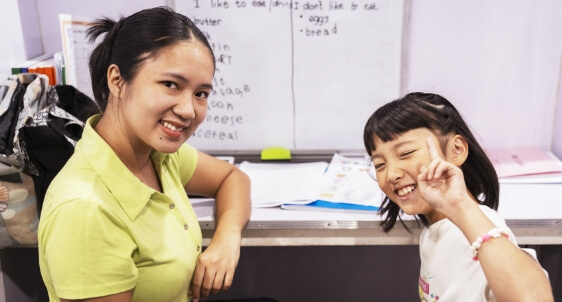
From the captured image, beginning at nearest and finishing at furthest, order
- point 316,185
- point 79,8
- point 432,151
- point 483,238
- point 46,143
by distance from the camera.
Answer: point 483,238 → point 432,151 → point 46,143 → point 316,185 → point 79,8

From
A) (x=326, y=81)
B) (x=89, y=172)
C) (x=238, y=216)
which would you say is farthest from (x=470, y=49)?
(x=89, y=172)

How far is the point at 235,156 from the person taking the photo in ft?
6.46

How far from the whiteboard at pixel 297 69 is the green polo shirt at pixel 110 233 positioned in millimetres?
718

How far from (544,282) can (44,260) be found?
2.70 ft

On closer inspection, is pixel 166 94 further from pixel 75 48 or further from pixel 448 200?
pixel 75 48

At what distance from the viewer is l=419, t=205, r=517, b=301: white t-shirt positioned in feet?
3.30

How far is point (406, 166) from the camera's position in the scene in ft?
3.68

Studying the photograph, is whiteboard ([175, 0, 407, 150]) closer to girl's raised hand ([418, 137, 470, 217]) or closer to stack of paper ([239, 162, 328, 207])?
stack of paper ([239, 162, 328, 207])

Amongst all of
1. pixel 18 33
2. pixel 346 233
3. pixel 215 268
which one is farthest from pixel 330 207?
pixel 18 33

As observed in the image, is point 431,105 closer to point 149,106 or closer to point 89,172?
point 149,106

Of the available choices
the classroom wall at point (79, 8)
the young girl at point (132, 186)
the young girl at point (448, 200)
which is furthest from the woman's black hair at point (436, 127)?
the classroom wall at point (79, 8)

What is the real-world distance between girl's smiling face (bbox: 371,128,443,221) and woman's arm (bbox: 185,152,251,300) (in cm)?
37

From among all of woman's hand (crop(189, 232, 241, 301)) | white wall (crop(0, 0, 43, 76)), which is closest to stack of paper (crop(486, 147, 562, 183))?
woman's hand (crop(189, 232, 241, 301))

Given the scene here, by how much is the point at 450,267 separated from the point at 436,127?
0.91ft
